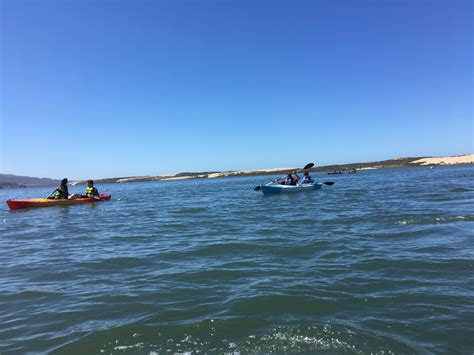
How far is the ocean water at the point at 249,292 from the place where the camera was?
4.85 m

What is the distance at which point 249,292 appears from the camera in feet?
21.5

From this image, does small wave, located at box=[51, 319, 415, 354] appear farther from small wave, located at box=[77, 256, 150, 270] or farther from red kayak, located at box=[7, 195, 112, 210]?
red kayak, located at box=[7, 195, 112, 210]

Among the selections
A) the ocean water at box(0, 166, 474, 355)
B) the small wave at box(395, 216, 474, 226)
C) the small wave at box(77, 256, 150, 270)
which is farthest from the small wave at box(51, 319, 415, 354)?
the small wave at box(395, 216, 474, 226)

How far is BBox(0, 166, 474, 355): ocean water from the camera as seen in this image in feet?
15.9

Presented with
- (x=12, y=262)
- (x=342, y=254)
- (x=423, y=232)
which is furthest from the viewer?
(x=423, y=232)

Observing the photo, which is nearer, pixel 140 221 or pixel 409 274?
pixel 409 274

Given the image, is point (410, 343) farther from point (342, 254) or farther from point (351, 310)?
point (342, 254)

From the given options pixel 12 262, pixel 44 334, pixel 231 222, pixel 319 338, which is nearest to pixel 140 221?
pixel 231 222

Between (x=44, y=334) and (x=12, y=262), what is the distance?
18.7ft

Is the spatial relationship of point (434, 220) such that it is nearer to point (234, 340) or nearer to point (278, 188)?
point (234, 340)

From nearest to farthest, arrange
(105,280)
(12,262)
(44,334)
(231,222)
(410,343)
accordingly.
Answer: (410,343) → (44,334) → (105,280) → (12,262) → (231,222)

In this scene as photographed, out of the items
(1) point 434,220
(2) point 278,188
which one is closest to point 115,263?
(1) point 434,220

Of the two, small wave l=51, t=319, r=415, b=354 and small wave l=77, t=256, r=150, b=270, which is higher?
small wave l=77, t=256, r=150, b=270

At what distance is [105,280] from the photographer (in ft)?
25.6
